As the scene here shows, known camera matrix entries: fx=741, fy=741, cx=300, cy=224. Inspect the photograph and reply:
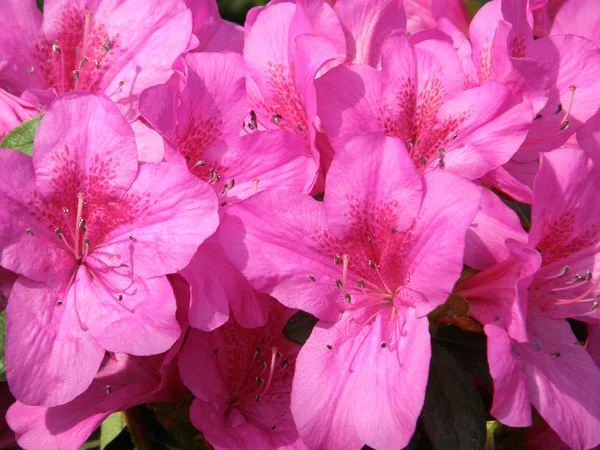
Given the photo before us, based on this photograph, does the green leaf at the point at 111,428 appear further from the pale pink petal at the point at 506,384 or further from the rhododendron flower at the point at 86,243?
the pale pink petal at the point at 506,384

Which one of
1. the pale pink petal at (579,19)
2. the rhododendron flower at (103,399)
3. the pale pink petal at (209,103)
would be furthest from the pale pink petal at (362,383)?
the pale pink petal at (579,19)

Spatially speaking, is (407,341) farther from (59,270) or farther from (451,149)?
(59,270)

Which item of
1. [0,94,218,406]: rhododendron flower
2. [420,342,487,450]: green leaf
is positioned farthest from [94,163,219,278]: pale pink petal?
[420,342,487,450]: green leaf

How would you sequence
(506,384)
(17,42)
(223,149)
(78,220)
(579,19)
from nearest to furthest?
(506,384)
(78,220)
(223,149)
(17,42)
(579,19)

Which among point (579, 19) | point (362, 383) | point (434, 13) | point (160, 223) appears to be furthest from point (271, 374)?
point (579, 19)

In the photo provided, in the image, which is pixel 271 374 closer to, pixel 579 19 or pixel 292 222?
pixel 292 222

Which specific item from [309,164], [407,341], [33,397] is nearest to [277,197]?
[309,164]
